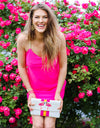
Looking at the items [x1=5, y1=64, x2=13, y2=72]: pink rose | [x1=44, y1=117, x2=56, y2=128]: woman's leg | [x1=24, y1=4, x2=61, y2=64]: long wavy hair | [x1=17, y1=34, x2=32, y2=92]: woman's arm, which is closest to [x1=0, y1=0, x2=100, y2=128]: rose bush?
[x1=5, y1=64, x2=13, y2=72]: pink rose

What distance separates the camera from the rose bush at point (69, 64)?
2.75 meters

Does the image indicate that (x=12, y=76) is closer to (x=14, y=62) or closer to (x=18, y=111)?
(x=14, y=62)

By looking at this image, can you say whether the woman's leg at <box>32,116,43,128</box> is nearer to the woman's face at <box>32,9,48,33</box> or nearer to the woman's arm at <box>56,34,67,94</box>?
the woman's arm at <box>56,34,67,94</box>

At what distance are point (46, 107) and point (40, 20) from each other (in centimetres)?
83

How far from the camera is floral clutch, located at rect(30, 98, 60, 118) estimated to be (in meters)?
2.21

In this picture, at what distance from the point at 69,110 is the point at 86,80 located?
0.72m

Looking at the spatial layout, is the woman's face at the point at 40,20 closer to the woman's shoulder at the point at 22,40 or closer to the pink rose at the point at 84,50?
the woman's shoulder at the point at 22,40

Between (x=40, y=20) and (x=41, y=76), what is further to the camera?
(x=41, y=76)

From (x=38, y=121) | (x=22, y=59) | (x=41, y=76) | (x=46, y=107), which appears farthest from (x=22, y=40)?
(x=38, y=121)

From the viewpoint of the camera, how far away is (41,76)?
7.56 ft

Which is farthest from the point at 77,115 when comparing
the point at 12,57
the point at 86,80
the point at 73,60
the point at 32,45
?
the point at 32,45

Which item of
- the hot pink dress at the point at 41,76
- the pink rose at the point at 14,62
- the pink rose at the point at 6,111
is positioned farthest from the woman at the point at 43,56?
the pink rose at the point at 6,111

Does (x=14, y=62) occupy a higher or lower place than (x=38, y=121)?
higher

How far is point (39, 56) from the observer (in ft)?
7.45
